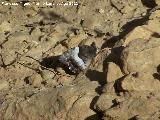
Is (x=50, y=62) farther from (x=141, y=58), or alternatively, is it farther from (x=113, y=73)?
(x=141, y=58)

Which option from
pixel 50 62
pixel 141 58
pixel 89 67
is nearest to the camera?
pixel 141 58

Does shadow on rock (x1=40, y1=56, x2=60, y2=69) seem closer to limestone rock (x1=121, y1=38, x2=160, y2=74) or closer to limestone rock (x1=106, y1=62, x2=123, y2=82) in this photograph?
limestone rock (x1=106, y1=62, x2=123, y2=82)

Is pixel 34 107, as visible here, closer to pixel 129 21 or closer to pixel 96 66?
pixel 96 66

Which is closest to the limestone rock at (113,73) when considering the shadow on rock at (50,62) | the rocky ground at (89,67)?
the rocky ground at (89,67)

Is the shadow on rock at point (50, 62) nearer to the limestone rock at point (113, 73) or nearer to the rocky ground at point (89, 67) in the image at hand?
the rocky ground at point (89, 67)

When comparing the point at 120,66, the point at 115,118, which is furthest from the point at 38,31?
the point at 115,118

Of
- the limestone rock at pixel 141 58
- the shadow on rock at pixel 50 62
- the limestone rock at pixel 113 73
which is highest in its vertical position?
the limestone rock at pixel 141 58

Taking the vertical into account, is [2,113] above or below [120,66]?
below

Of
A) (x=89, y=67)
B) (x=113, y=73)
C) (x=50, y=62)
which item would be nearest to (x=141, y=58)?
(x=113, y=73)
